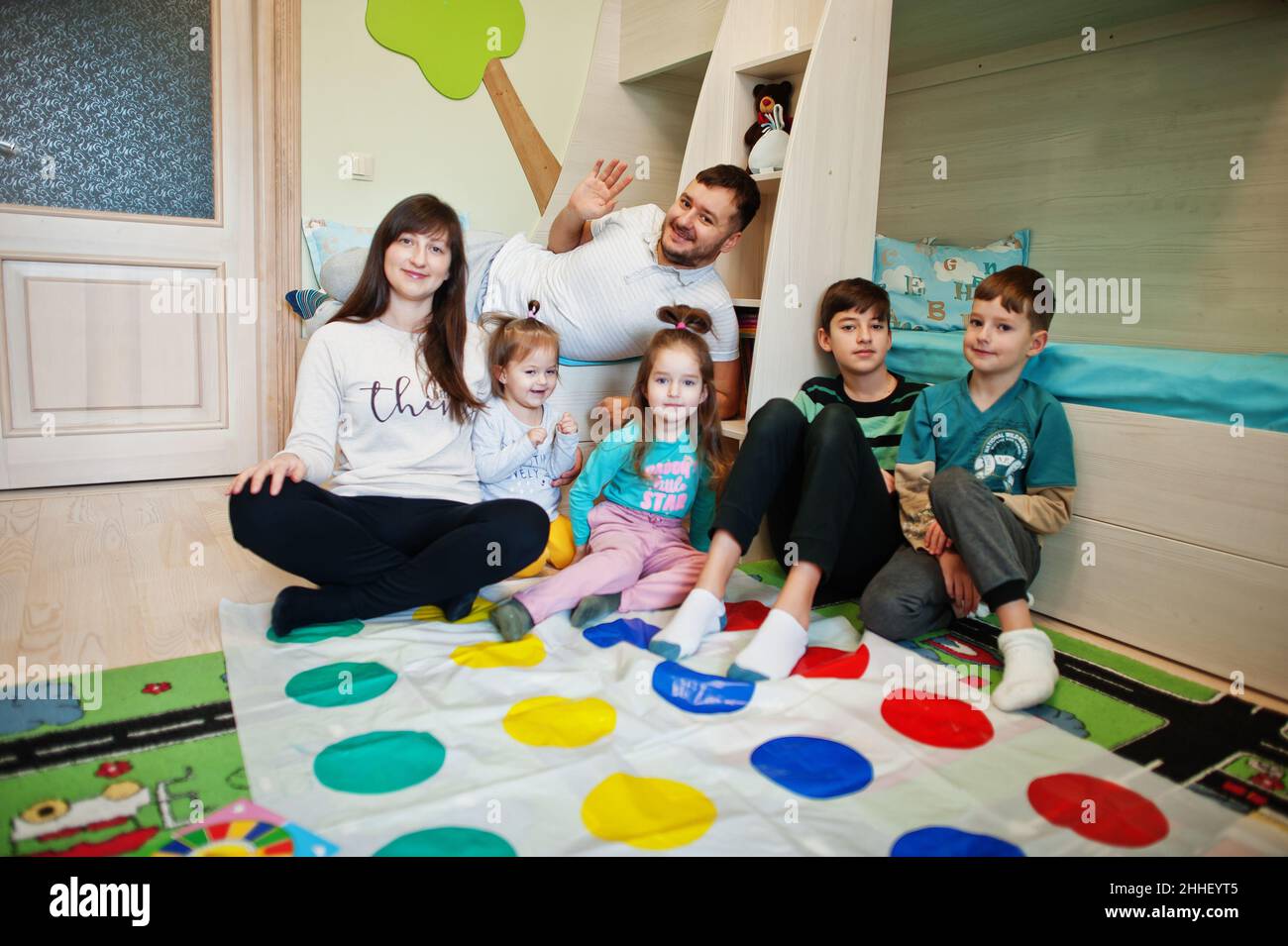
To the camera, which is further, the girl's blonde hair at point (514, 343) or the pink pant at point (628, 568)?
the girl's blonde hair at point (514, 343)

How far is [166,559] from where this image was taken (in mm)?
1659

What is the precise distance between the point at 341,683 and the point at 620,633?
43 cm

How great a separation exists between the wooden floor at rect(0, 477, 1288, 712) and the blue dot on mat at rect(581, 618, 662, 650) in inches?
22.6

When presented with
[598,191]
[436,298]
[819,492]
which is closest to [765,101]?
[598,191]

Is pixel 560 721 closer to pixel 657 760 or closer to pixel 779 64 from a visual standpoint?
pixel 657 760

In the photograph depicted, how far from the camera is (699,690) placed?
1.16m

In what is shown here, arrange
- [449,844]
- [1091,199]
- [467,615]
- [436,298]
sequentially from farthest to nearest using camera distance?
[1091,199] < [436,298] < [467,615] < [449,844]

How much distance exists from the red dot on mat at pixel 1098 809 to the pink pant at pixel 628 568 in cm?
69

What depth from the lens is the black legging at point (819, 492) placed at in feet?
4.41

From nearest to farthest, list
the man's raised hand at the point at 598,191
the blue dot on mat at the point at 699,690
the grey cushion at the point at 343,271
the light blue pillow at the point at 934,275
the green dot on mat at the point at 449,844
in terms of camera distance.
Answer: the green dot on mat at the point at 449,844, the blue dot on mat at the point at 699,690, the man's raised hand at the point at 598,191, the light blue pillow at the point at 934,275, the grey cushion at the point at 343,271

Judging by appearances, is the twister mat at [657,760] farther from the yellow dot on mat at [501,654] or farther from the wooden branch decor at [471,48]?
the wooden branch decor at [471,48]

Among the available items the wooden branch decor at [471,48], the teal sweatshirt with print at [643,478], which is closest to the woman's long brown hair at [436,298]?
the teal sweatshirt with print at [643,478]
